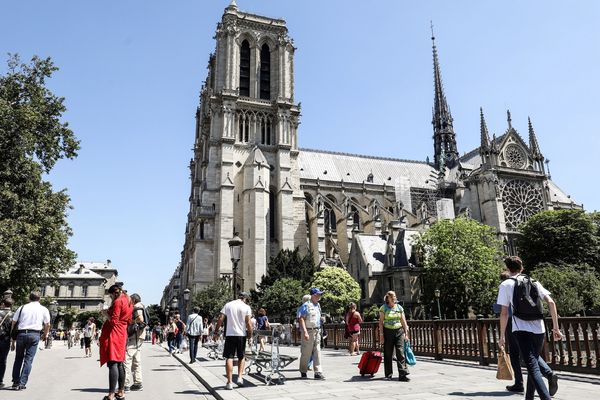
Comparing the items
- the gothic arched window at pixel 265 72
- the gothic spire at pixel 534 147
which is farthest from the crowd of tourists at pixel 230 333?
the gothic spire at pixel 534 147

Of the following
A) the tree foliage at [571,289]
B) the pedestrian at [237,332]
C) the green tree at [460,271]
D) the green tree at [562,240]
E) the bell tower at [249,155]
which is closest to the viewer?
the pedestrian at [237,332]

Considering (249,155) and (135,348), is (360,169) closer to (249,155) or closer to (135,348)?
(249,155)

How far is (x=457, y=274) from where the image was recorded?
3634 cm

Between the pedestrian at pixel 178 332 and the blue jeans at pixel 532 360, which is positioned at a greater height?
the blue jeans at pixel 532 360

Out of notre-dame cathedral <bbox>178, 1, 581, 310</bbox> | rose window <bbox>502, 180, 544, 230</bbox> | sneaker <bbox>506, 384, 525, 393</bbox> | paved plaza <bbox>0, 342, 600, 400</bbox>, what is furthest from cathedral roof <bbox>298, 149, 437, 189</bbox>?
sneaker <bbox>506, 384, 525, 393</bbox>

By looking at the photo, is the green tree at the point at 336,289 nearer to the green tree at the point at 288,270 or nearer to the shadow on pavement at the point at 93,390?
the green tree at the point at 288,270

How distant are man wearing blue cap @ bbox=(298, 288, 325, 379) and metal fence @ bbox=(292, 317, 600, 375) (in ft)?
14.5

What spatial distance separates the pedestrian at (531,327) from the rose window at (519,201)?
5646 cm

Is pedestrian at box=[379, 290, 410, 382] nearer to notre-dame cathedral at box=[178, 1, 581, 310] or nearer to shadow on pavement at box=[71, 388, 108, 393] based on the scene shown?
shadow on pavement at box=[71, 388, 108, 393]

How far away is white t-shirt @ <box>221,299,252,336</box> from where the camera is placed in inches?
345

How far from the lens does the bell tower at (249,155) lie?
46562 millimetres

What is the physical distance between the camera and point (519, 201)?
60.0m

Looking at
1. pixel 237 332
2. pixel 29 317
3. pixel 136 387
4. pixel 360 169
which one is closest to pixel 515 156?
pixel 360 169

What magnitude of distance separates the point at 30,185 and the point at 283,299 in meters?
20.9
